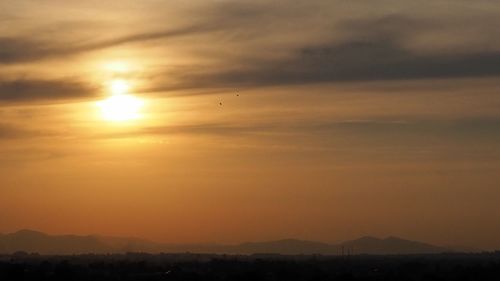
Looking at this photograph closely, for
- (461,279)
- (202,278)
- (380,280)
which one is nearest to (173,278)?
(202,278)

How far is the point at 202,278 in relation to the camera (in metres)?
115

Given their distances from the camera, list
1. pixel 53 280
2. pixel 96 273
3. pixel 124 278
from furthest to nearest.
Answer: pixel 96 273 → pixel 124 278 → pixel 53 280

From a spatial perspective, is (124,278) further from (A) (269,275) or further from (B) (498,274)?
(B) (498,274)

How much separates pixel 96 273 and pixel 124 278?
8.84 m

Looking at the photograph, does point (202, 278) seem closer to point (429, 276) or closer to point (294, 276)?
point (294, 276)

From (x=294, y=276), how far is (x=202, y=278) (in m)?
13.1

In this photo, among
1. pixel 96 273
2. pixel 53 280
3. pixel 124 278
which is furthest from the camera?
pixel 96 273

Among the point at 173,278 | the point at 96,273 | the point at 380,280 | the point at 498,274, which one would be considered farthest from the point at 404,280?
the point at 96,273

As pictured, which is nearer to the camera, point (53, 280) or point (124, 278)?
point (53, 280)

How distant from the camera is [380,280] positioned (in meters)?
112

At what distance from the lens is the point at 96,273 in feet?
411

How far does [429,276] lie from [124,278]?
103 ft

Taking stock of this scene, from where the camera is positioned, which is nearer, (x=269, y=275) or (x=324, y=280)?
(x=324, y=280)

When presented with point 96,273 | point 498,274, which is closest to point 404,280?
point 498,274
